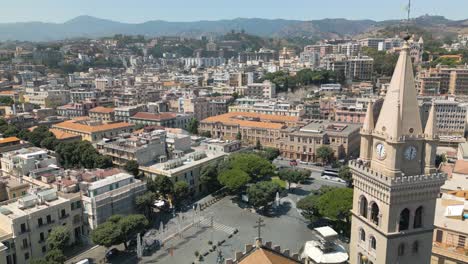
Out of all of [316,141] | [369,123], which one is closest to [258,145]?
[316,141]

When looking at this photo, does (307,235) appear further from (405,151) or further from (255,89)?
(255,89)

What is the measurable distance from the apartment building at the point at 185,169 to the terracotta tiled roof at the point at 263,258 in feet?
122

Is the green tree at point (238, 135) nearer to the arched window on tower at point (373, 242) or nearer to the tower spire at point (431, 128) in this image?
the arched window on tower at point (373, 242)

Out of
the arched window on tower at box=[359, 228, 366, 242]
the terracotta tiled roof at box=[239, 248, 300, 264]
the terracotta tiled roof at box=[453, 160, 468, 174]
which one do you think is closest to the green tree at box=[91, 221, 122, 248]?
the terracotta tiled roof at box=[239, 248, 300, 264]

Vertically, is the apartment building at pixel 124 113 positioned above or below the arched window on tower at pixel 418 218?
below

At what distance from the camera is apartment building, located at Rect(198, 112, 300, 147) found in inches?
3664

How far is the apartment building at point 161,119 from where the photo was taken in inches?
3880

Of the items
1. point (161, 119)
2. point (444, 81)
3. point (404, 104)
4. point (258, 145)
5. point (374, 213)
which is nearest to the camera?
point (404, 104)

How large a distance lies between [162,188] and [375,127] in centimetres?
4001

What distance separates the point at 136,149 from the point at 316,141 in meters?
39.6

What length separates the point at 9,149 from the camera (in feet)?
224

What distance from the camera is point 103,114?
110 metres

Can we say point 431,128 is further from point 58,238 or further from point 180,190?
point 180,190

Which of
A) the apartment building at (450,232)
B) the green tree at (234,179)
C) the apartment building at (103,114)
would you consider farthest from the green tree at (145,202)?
the apartment building at (103,114)
